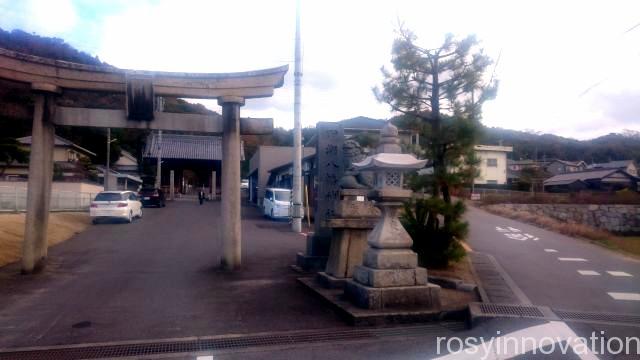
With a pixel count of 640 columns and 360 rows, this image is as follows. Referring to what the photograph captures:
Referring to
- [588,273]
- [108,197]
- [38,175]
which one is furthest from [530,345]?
[108,197]

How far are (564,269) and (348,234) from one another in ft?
20.2

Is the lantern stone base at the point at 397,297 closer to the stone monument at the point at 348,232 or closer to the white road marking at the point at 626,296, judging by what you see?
the stone monument at the point at 348,232

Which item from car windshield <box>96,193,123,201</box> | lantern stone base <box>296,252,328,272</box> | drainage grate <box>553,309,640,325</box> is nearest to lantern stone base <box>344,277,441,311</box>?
drainage grate <box>553,309,640,325</box>

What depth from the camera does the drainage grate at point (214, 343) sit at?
5863mm

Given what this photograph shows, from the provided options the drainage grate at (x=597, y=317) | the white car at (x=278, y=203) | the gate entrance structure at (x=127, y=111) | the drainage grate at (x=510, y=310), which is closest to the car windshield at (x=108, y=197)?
the white car at (x=278, y=203)

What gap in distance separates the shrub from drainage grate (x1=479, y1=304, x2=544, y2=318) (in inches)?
157

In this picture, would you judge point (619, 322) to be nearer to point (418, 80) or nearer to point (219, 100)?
point (418, 80)

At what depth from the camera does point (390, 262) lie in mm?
7773

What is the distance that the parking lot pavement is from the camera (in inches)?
272

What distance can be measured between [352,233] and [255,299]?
2.25 meters

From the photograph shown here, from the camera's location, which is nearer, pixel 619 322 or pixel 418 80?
pixel 619 322

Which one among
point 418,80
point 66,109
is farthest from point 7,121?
point 418,80

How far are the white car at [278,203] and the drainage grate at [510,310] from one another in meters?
19.8

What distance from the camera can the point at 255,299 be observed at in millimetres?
8789
